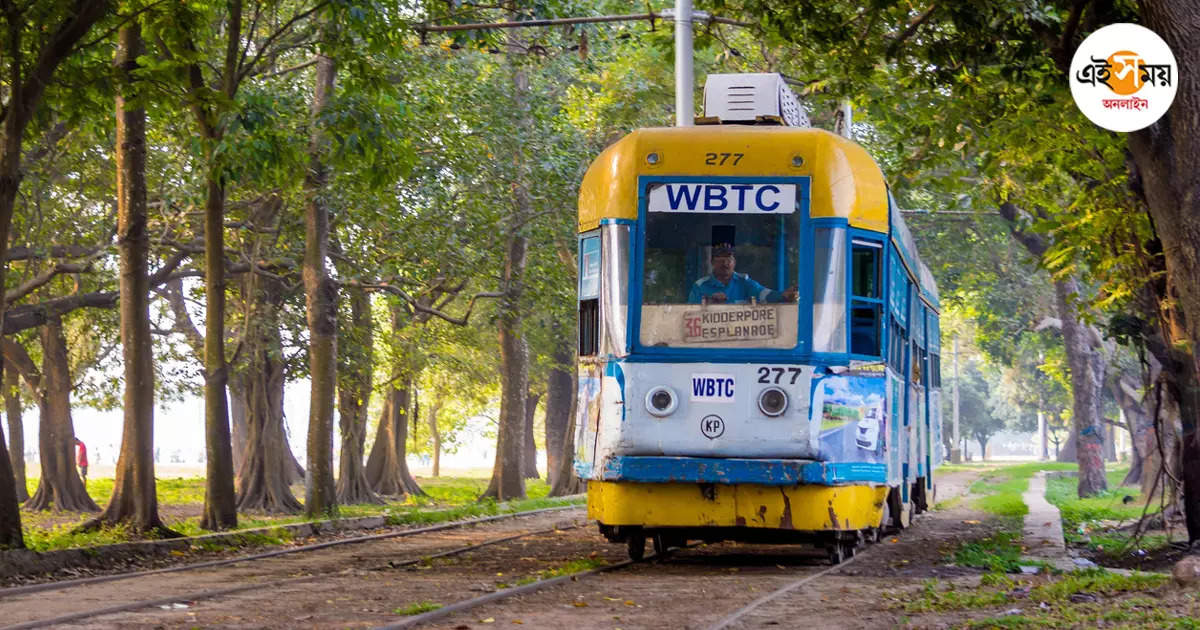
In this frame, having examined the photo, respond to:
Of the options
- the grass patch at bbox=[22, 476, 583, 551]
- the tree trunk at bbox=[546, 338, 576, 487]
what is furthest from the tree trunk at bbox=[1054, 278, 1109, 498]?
the tree trunk at bbox=[546, 338, 576, 487]

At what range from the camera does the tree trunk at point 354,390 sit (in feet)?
109

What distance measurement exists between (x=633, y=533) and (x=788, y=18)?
507 cm

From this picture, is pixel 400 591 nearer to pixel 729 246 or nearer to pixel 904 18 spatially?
pixel 729 246

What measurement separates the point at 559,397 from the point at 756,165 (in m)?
36.8

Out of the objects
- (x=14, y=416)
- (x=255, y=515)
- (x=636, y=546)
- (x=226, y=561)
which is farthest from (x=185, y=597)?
(x=14, y=416)

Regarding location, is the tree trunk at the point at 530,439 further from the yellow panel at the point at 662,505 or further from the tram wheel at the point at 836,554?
the yellow panel at the point at 662,505

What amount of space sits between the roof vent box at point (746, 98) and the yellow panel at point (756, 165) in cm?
97

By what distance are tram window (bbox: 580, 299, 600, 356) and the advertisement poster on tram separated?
2.02m

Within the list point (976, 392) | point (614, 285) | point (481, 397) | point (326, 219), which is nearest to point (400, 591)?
point (614, 285)

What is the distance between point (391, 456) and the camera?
42.2 m

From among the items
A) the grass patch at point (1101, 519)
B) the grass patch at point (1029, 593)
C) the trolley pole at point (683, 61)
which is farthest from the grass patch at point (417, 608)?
the trolley pole at point (683, 61)

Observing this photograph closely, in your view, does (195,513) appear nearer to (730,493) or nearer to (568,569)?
(568,569)

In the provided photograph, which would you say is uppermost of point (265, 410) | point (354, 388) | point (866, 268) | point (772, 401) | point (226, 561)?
point (866, 268)

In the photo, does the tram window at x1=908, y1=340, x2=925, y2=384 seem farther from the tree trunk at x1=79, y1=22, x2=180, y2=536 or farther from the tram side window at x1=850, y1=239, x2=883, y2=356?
the tree trunk at x1=79, y1=22, x2=180, y2=536
